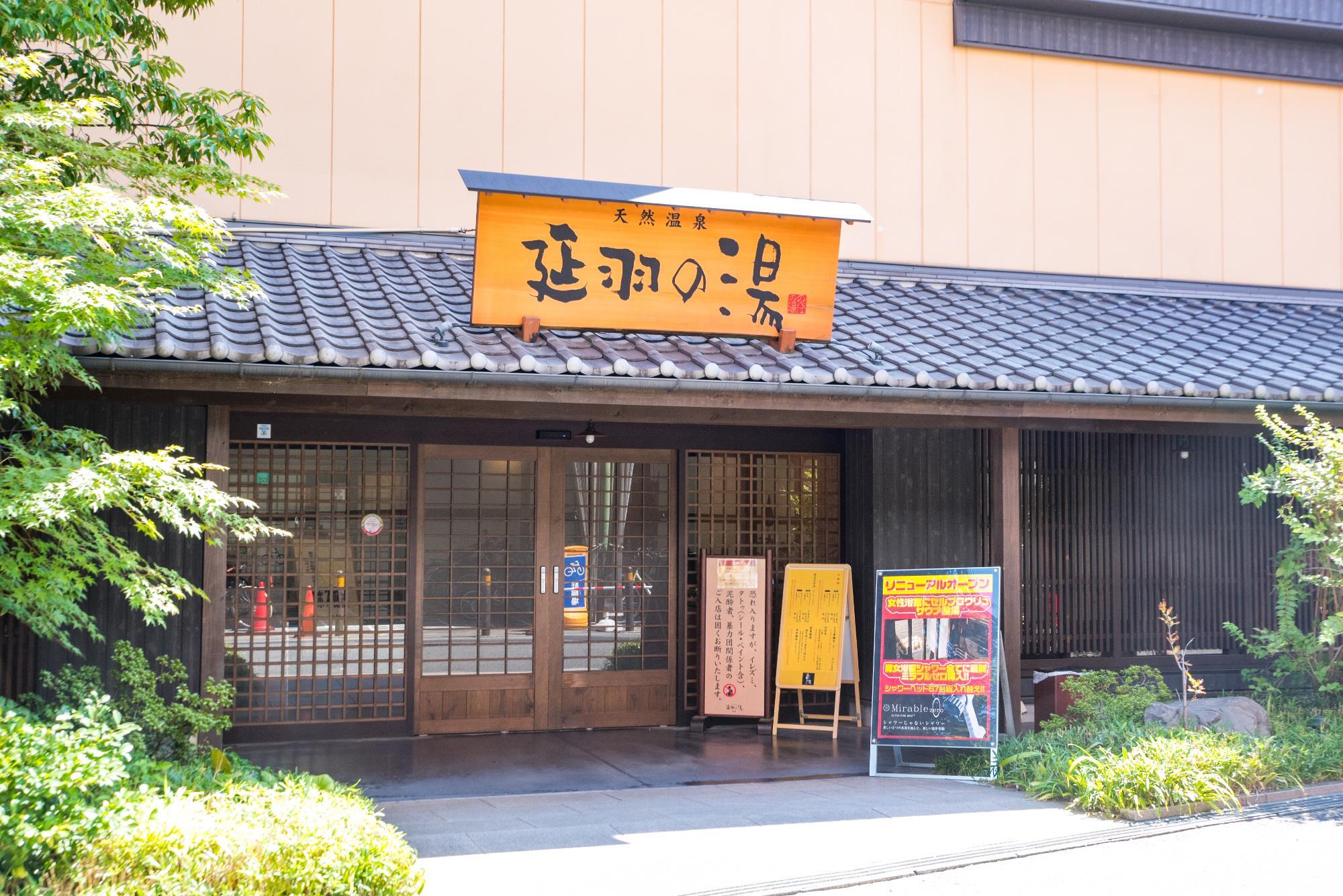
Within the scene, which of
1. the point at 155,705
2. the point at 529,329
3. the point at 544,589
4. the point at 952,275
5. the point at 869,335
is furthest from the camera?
the point at 952,275

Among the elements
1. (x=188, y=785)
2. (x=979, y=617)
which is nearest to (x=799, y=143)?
(x=979, y=617)

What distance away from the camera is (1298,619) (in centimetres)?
1130

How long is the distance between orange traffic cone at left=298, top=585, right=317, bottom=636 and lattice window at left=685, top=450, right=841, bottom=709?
10.8 ft

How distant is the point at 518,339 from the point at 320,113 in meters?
3.42

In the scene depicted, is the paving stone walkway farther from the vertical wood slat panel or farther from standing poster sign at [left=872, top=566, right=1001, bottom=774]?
the vertical wood slat panel

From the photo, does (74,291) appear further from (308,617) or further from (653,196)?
(308,617)

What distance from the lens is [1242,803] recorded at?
7.13 m

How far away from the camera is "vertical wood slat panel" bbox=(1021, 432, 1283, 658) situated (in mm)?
10617

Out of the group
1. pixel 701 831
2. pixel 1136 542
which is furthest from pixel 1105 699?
pixel 701 831

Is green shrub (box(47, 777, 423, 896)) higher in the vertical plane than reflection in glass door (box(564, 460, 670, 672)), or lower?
lower

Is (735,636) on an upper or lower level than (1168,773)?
upper

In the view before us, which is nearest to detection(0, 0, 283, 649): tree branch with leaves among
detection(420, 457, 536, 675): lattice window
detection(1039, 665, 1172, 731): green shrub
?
detection(420, 457, 536, 675): lattice window

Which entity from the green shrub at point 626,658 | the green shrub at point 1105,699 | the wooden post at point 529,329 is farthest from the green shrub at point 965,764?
the wooden post at point 529,329

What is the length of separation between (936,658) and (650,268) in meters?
3.56
